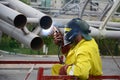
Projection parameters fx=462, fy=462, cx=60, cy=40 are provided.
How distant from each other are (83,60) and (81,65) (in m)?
0.07

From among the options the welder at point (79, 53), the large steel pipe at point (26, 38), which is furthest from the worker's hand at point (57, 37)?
the large steel pipe at point (26, 38)

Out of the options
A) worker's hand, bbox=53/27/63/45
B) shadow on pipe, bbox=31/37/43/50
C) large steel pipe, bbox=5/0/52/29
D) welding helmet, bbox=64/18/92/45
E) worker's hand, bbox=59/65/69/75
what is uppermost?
welding helmet, bbox=64/18/92/45

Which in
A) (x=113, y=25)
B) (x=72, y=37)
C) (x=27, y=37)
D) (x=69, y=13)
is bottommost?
(x=69, y=13)

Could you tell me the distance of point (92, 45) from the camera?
5.27 metres

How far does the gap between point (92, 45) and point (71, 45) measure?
10.1 inches

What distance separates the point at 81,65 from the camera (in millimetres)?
4938

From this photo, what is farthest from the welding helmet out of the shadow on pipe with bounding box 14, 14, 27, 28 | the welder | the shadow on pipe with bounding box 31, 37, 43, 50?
the shadow on pipe with bounding box 14, 14, 27, 28

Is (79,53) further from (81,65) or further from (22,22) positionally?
(22,22)

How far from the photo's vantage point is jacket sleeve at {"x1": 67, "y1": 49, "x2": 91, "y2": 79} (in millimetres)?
4937

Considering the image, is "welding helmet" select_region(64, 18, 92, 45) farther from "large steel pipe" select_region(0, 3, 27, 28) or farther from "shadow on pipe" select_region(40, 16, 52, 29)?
"shadow on pipe" select_region(40, 16, 52, 29)

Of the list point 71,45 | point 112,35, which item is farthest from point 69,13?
point 71,45

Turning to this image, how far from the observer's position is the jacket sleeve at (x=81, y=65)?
494 centimetres

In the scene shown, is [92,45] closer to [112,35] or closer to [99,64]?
[99,64]

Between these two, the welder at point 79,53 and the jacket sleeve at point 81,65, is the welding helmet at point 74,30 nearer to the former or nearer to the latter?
the welder at point 79,53
